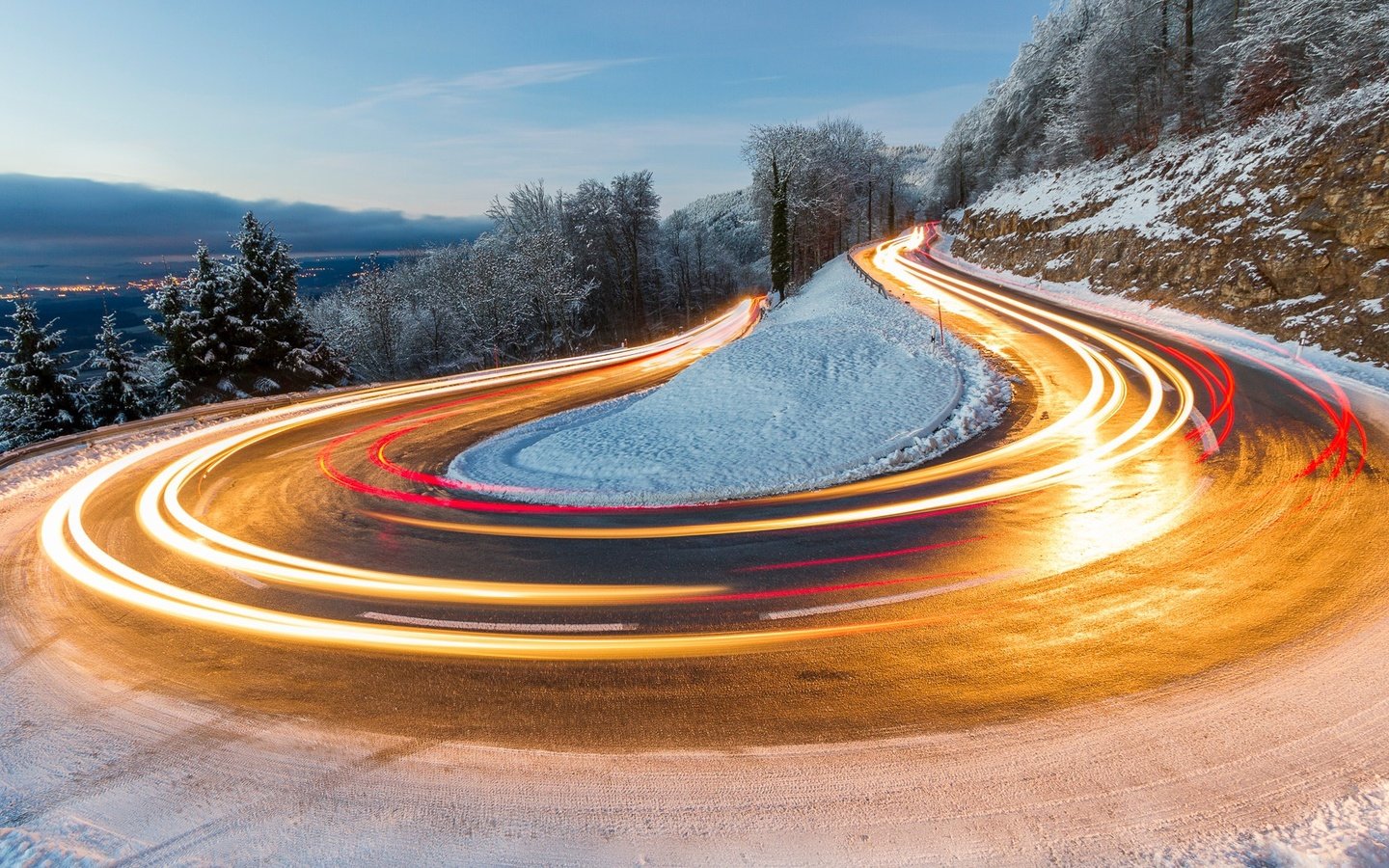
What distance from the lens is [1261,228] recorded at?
22078mm

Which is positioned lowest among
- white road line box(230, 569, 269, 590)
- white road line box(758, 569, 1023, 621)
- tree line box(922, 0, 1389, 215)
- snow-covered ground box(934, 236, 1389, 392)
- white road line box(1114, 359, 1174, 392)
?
white road line box(230, 569, 269, 590)

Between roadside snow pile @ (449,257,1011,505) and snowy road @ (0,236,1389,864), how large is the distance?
929 mm

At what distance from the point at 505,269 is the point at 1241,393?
4807cm

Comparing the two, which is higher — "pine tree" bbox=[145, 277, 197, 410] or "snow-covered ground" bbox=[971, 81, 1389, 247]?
"snow-covered ground" bbox=[971, 81, 1389, 247]

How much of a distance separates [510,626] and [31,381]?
3476 centimetres

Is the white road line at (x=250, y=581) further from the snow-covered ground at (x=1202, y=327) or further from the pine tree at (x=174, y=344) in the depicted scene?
the pine tree at (x=174, y=344)

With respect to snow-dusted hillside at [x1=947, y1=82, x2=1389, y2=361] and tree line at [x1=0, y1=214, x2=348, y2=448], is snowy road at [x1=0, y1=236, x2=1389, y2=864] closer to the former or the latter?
snow-dusted hillside at [x1=947, y1=82, x2=1389, y2=361]

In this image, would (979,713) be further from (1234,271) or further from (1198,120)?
(1198,120)

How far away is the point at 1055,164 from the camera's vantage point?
1775 inches

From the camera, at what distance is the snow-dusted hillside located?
58.7 feet

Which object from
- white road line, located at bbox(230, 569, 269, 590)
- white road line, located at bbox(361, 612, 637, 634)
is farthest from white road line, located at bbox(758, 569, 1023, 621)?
white road line, located at bbox(230, 569, 269, 590)

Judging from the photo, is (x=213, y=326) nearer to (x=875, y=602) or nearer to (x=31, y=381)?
(x=31, y=381)

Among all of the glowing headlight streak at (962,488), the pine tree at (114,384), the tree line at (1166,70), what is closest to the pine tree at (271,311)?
the pine tree at (114,384)

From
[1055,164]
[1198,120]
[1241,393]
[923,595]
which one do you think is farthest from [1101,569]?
[1055,164]
